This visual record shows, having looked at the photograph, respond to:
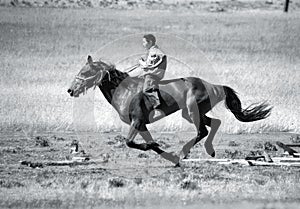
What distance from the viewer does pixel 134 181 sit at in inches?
475

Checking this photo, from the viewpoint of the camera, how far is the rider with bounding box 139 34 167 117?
12898mm

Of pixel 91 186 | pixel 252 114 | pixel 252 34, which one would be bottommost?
pixel 91 186

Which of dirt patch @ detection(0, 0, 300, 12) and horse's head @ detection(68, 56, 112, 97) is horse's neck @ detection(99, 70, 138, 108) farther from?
dirt patch @ detection(0, 0, 300, 12)

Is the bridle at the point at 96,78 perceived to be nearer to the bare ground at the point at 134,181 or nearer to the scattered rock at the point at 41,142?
the bare ground at the point at 134,181

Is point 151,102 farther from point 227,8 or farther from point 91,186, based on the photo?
point 227,8

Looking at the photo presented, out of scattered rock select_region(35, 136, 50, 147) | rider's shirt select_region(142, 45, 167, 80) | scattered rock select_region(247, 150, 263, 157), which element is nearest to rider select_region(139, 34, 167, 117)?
rider's shirt select_region(142, 45, 167, 80)

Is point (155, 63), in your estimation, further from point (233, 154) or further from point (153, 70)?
point (233, 154)

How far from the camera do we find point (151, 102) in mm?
13055

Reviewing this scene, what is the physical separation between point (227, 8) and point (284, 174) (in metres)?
26.0

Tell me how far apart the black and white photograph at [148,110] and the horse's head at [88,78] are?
0.07 ft

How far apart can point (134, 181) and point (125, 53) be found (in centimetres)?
1647

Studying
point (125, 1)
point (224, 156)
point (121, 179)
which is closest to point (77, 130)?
point (224, 156)

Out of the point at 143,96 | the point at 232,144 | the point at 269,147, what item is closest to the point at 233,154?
the point at 269,147

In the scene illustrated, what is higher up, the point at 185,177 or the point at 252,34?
the point at 252,34
